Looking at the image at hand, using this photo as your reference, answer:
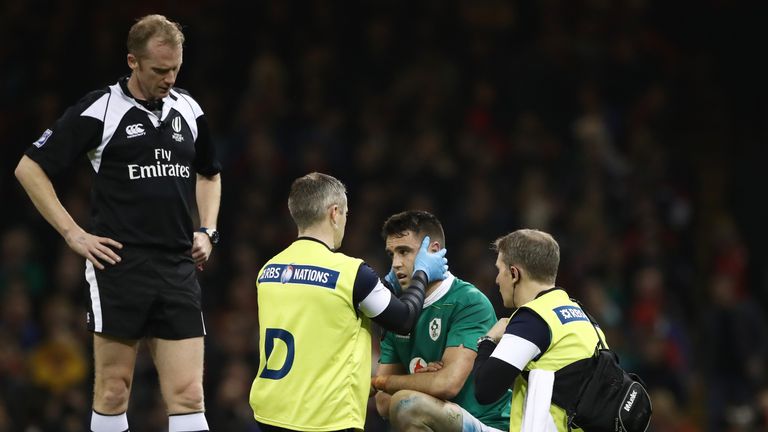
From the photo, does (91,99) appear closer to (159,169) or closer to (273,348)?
(159,169)

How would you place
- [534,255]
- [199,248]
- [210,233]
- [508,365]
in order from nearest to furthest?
[508,365]
[534,255]
[199,248]
[210,233]

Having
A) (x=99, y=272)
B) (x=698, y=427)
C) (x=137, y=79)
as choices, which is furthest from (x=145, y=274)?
(x=698, y=427)

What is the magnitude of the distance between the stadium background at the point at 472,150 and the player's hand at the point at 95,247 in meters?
4.21

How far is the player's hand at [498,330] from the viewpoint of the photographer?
4.76 m

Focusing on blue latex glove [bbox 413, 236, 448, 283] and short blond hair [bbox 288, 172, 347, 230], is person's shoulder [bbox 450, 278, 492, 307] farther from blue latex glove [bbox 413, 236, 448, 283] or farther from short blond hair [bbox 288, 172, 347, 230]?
short blond hair [bbox 288, 172, 347, 230]

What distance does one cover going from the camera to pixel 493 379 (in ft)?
14.7

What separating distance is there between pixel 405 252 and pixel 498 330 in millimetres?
627

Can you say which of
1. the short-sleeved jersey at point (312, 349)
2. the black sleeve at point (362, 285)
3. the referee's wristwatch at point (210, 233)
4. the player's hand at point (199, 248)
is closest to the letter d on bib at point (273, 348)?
the short-sleeved jersey at point (312, 349)

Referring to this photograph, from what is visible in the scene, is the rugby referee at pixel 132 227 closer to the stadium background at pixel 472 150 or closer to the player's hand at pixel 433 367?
the player's hand at pixel 433 367

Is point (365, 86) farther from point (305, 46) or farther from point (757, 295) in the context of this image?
point (757, 295)

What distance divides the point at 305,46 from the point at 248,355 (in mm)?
3947

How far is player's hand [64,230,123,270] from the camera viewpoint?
454 cm

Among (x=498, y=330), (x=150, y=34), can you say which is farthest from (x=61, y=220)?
(x=498, y=330)

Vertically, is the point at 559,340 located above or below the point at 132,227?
below
